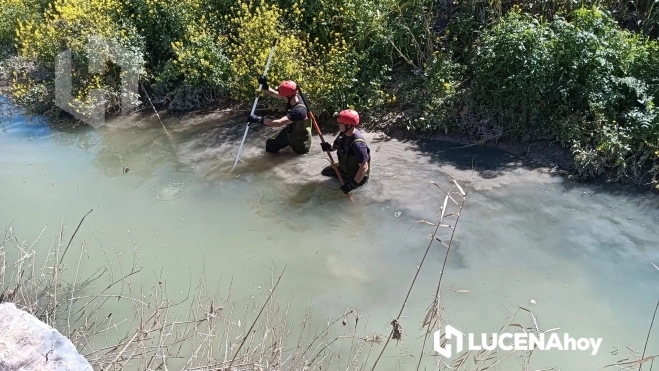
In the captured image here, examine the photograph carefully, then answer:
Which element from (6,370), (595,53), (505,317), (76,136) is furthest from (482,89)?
(6,370)

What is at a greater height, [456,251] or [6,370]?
[6,370]

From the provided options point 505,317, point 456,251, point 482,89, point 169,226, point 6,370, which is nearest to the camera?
point 6,370

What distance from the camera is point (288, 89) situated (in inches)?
318

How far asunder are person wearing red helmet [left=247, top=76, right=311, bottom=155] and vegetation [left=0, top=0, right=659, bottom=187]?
97 centimetres

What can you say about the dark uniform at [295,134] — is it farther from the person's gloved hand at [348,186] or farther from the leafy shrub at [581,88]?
the leafy shrub at [581,88]

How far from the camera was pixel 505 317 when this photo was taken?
5500mm

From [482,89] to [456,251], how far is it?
3267mm

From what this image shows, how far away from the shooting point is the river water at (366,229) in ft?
18.6

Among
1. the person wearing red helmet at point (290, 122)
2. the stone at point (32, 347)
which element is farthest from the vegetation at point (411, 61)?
the stone at point (32, 347)

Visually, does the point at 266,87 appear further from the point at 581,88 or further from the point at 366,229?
the point at 581,88

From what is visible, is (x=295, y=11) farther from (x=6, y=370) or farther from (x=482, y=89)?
(x=6, y=370)

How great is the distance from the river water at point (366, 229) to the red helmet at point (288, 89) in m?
1.00

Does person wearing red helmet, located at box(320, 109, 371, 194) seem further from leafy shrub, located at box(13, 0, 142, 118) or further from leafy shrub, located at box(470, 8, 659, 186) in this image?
leafy shrub, located at box(13, 0, 142, 118)

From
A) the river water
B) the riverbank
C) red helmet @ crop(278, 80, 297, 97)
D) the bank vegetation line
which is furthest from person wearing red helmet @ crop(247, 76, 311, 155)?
the bank vegetation line
